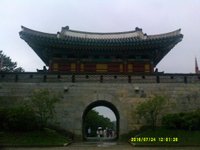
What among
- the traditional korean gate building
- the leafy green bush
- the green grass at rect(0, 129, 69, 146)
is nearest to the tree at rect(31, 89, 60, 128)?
the leafy green bush

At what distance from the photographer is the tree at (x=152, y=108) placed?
21.5 m

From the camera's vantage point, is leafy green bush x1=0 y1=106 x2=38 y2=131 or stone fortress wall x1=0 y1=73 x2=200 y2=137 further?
stone fortress wall x1=0 y1=73 x2=200 y2=137

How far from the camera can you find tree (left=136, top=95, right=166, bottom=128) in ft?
70.5

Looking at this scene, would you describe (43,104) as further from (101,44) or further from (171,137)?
(171,137)

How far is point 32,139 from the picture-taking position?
18828mm

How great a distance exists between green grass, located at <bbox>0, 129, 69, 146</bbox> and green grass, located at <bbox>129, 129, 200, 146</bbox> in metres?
4.90

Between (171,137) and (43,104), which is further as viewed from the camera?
(43,104)

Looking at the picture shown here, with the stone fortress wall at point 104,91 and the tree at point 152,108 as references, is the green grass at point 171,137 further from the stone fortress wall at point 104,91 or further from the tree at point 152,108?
the stone fortress wall at point 104,91

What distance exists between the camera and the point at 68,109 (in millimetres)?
23312

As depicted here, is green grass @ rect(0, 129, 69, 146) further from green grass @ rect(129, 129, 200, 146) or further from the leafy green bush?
green grass @ rect(129, 129, 200, 146)

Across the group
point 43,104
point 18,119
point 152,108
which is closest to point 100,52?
point 152,108

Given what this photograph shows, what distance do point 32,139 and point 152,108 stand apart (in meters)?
8.21

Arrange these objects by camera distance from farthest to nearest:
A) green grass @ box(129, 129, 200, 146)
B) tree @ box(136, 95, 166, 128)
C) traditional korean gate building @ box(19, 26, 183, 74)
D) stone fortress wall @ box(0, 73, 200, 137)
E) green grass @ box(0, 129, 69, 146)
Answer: traditional korean gate building @ box(19, 26, 183, 74) < stone fortress wall @ box(0, 73, 200, 137) < tree @ box(136, 95, 166, 128) < green grass @ box(129, 129, 200, 146) < green grass @ box(0, 129, 69, 146)

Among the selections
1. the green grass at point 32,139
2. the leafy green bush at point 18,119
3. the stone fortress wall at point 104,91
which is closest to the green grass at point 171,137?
the stone fortress wall at point 104,91
